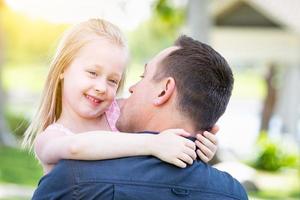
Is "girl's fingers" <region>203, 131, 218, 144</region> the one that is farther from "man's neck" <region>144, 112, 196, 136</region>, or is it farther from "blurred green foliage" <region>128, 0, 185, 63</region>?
"blurred green foliage" <region>128, 0, 185, 63</region>

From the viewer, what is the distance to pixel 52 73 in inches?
99.3

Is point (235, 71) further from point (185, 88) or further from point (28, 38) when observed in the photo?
point (28, 38)

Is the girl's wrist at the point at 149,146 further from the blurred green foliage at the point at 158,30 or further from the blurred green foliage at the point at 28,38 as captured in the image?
the blurred green foliage at the point at 28,38

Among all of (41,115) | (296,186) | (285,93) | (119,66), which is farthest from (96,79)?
(285,93)

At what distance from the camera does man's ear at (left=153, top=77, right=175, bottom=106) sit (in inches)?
89.2

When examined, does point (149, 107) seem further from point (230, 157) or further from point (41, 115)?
point (230, 157)

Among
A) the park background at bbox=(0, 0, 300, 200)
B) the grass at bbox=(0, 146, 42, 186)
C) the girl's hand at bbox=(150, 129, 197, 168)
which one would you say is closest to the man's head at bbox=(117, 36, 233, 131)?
the girl's hand at bbox=(150, 129, 197, 168)

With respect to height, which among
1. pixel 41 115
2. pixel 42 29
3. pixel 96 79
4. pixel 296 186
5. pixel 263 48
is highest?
pixel 96 79

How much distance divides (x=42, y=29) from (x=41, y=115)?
37589 millimetres

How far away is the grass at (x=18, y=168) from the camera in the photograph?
1183 cm

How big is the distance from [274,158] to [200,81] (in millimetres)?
13217

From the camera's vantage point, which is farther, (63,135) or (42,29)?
(42,29)

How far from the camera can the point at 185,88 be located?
2.26 meters

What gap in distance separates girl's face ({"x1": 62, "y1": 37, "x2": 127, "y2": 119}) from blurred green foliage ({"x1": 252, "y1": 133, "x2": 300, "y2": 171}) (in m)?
13.0
